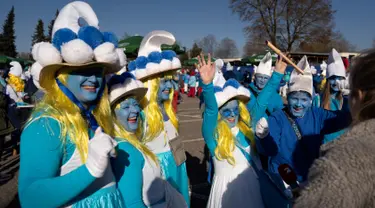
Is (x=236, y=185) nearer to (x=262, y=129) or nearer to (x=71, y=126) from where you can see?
(x=262, y=129)

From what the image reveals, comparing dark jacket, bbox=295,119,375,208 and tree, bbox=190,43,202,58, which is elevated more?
tree, bbox=190,43,202,58

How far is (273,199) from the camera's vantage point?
9.43 ft

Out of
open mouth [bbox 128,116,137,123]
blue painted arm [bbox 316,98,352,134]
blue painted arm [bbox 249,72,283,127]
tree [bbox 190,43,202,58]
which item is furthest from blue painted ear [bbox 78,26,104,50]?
tree [bbox 190,43,202,58]

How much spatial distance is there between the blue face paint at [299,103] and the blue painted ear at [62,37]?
2205mm

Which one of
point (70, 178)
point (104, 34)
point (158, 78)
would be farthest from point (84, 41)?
point (158, 78)

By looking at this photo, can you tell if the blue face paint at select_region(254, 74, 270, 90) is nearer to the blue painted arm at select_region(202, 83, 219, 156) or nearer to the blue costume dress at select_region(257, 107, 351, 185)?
the blue costume dress at select_region(257, 107, 351, 185)

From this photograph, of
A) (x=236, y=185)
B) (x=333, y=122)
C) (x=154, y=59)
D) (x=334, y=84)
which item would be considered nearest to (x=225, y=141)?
(x=236, y=185)

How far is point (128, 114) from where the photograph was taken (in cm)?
253

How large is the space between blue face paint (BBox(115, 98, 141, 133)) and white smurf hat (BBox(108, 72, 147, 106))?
0.18 feet

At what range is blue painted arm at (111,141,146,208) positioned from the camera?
6.61ft

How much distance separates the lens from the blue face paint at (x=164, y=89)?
373cm

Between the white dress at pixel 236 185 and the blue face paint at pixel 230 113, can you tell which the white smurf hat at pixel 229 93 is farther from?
the white dress at pixel 236 185

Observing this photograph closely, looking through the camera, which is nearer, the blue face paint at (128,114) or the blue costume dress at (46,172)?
the blue costume dress at (46,172)

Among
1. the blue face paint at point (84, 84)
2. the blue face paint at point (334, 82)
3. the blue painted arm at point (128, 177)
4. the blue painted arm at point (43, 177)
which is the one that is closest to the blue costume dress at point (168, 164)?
the blue painted arm at point (128, 177)
